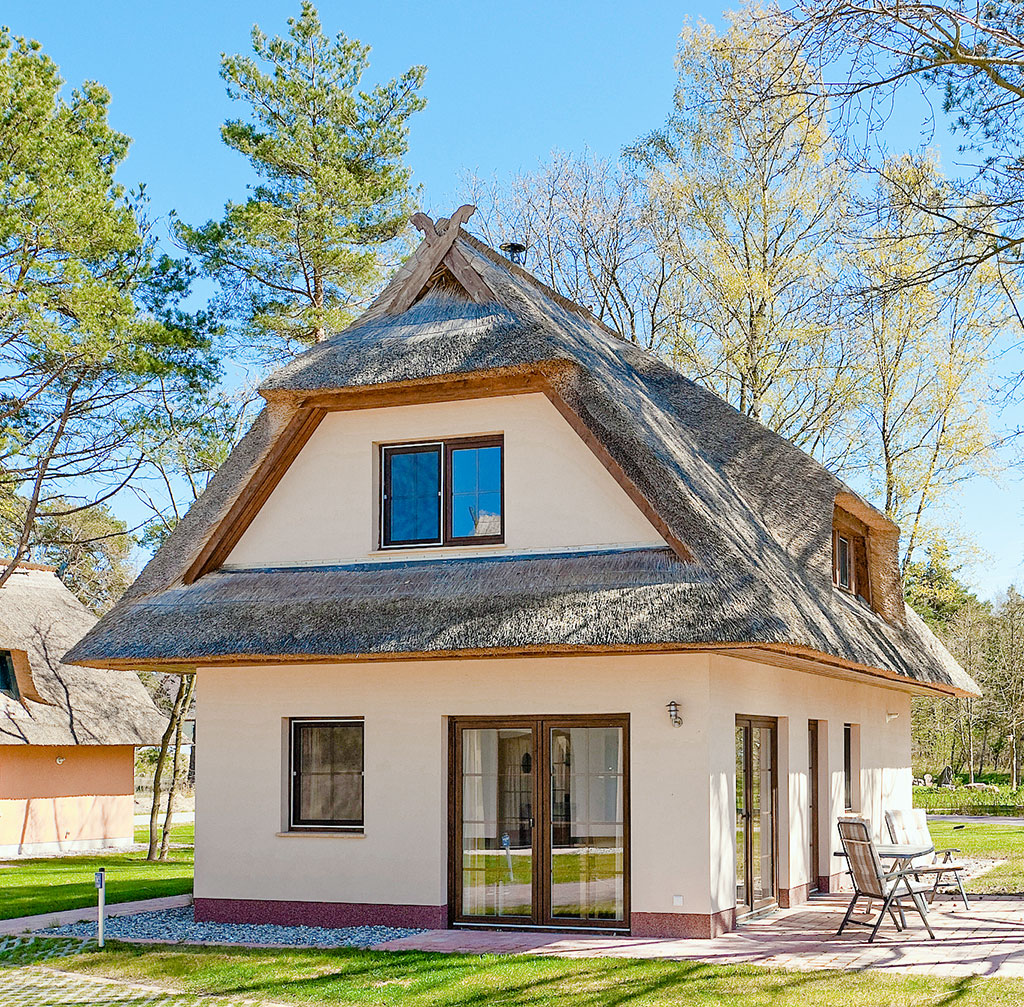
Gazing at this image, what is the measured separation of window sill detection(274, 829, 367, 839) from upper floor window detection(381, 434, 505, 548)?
3.19 metres

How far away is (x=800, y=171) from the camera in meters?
24.0

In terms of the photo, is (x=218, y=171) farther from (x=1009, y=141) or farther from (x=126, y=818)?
(x=1009, y=141)

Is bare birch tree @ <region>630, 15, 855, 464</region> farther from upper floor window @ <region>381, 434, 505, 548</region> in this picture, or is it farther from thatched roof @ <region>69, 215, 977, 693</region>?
upper floor window @ <region>381, 434, 505, 548</region>

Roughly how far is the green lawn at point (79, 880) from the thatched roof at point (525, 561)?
4.78 meters

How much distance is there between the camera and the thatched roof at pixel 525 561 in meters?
11.7

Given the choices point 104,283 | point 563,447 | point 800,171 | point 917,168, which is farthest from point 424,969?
point 800,171

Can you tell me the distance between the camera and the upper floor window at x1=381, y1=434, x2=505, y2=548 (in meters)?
13.8

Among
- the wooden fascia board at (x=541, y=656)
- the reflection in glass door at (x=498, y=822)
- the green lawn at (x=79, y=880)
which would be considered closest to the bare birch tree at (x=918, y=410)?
the wooden fascia board at (x=541, y=656)

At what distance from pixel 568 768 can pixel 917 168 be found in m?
7.01

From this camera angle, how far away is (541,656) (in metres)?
12.8

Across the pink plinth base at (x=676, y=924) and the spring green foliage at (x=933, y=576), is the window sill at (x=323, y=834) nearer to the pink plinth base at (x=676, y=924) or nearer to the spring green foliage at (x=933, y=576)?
the pink plinth base at (x=676, y=924)

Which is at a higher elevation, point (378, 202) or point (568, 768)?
point (378, 202)

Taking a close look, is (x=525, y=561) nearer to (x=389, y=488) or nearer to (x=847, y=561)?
(x=389, y=488)

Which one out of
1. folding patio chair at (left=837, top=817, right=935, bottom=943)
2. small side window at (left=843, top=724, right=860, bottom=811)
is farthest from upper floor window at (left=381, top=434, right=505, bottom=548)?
small side window at (left=843, top=724, right=860, bottom=811)
